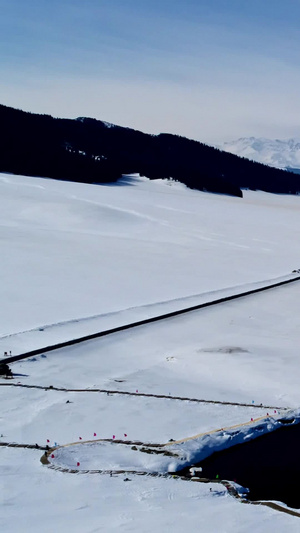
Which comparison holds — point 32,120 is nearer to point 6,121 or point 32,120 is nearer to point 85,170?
point 6,121

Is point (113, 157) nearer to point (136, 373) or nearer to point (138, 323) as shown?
point (138, 323)

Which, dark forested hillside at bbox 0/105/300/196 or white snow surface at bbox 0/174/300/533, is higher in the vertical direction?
dark forested hillside at bbox 0/105/300/196

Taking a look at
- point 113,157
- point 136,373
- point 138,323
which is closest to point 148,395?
point 136,373

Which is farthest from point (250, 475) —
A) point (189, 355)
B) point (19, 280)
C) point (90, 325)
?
point (19, 280)

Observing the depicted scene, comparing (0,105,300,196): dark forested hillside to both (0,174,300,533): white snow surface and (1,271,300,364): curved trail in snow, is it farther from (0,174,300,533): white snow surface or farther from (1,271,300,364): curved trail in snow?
(1,271,300,364): curved trail in snow

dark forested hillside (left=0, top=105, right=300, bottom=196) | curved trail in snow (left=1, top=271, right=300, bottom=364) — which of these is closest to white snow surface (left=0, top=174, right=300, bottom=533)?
curved trail in snow (left=1, top=271, right=300, bottom=364)

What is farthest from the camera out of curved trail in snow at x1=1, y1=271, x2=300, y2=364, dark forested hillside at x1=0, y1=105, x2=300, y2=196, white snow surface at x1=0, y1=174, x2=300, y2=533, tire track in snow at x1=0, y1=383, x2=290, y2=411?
dark forested hillside at x1=0, y1=105, x2=300, y2=196
